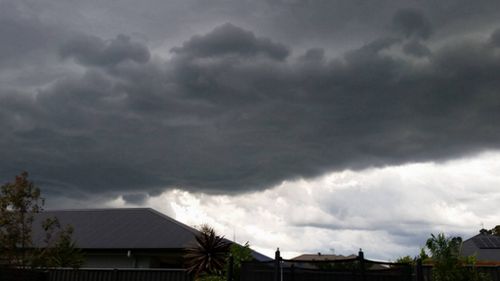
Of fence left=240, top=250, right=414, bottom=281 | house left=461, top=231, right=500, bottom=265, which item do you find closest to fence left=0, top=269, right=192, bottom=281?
fence left=240, top=250, right=414, bottom=281

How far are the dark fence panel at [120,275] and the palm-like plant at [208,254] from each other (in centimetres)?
84

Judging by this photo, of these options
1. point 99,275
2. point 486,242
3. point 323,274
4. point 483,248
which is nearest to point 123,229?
point 99,275

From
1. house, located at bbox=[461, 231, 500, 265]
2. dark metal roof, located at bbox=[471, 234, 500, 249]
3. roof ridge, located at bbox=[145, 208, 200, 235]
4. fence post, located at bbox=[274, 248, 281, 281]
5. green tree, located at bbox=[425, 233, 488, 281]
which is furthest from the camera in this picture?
dark metal roof, located at bbox=[471, 234, 500, 249]

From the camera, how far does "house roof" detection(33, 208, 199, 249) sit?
1273 inches

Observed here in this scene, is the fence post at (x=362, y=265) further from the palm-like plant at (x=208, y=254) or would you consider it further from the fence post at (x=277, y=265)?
the palm-like plant at (x=208, y=254)

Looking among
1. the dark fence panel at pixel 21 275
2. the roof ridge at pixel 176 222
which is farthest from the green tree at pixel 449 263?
the dark fence panel at pixel 21 275

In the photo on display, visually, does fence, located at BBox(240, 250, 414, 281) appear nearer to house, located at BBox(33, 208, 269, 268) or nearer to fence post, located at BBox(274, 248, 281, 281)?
fence post, located at BBox(274, 248, 281, 281)

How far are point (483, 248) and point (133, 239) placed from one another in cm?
3858

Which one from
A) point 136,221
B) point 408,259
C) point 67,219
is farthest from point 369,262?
point 67,219

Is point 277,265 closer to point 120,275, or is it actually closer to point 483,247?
point 120,275

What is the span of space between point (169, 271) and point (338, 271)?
9.68 m

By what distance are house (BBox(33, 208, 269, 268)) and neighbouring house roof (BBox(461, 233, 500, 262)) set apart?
96.5 ft

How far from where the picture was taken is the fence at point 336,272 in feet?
53.8

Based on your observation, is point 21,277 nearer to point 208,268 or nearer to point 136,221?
point 208,268
